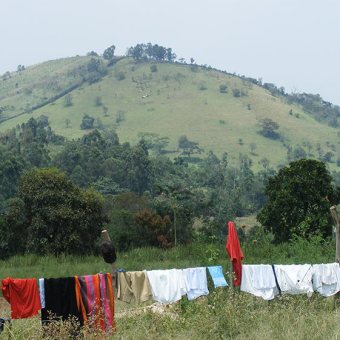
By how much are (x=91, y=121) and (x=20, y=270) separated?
99849 millimetres

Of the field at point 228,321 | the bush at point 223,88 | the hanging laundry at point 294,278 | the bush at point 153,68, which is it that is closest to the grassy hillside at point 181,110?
the bush at point 153,68

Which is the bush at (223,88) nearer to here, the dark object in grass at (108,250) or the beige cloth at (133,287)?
the beige cloth at (133,287)

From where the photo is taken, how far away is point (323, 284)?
14.7m

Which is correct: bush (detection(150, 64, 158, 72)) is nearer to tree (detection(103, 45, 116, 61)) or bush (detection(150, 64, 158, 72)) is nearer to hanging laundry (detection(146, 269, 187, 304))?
tree (detection(103, 45, 116, 61))

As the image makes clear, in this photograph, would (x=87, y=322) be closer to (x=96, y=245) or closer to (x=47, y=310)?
(x=47, y=310)

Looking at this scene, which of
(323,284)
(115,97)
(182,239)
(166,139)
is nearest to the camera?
Answer: (323,284)

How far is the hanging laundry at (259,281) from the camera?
1354cm

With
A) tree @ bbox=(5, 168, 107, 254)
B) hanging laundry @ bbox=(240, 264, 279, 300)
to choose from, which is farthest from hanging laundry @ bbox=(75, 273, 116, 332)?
tree @ bbox=(5, 168, 107, 254)

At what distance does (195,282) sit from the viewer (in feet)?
43.1

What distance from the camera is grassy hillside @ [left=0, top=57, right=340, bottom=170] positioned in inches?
4707

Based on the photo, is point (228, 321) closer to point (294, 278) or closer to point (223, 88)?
point (294, 278)

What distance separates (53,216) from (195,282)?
2046 cm

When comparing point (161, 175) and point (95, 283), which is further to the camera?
point (161, 175)

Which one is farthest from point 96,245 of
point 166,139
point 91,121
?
point 91,121
